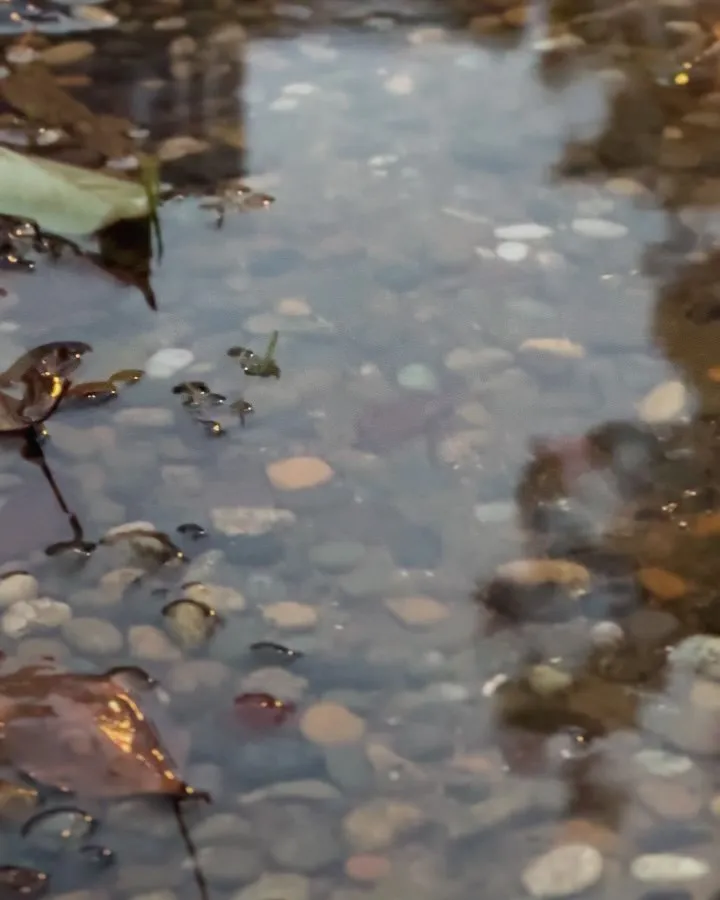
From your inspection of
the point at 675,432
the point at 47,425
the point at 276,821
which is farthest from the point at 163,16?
the point at 276,821

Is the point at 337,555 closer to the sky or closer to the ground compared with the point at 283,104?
closer to the ground

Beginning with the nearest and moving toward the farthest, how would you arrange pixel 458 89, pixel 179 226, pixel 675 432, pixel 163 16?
pixel 675 432 → pixel 179 226 → pixel 458 89 → pixel 163 16

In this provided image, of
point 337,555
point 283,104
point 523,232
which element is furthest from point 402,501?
point 283,104

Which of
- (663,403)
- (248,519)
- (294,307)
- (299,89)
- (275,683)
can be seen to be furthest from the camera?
(299,89)

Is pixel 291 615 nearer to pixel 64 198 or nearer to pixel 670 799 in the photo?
pixel 670 799

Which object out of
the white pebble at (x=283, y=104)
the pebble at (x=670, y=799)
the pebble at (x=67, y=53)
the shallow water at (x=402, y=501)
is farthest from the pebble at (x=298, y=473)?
the pebble at (x=67, y=53)

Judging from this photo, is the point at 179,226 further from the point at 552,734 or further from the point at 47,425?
the point at 552,734
